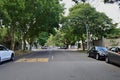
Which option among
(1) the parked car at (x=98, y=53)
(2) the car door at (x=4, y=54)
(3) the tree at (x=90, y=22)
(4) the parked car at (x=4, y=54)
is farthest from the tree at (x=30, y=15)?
(1) the parked car at (x=98, y=53)

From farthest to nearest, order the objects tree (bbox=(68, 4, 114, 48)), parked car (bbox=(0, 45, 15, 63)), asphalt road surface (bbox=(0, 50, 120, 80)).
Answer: tree (bbox=(68, 4, 114, 48)) < parked car (bbox=(0, 45, 15, 63)) < asphalt road surface (bbox=(0, 50, 120, 80))

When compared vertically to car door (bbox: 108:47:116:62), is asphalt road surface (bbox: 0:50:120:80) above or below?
below

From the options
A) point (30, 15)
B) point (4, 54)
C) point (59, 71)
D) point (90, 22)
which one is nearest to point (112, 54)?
point (59, 71)

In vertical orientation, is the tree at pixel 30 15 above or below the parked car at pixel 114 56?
above

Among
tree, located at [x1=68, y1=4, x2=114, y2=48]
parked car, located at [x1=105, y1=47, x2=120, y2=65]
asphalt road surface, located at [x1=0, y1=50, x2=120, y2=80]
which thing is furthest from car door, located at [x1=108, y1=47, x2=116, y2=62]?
tree, located at [x1=68, y1=4, x2=114, y2=48]

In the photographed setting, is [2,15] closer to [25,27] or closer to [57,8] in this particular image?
[57,8]

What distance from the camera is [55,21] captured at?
5056 centimetres

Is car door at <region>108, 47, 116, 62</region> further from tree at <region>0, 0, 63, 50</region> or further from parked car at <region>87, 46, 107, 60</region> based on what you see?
tree at <region>0, 0, 63, 50</region>

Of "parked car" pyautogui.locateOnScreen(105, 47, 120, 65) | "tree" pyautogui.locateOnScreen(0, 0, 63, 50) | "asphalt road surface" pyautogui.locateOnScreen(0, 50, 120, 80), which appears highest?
"tree" pyautogui.locateOnScreen(0, 0, 63, 50)

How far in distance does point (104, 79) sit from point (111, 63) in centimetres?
916

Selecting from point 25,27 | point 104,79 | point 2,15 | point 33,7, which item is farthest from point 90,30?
point 104,79

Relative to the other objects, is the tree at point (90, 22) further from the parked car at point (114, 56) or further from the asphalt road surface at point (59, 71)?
the asphalt road surface at point (59, 71)

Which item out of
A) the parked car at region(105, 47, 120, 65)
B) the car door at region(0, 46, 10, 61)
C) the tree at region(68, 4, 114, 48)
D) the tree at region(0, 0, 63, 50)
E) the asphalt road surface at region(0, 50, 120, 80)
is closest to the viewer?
the asphalt road surface at region(0, 50, 120, 80)

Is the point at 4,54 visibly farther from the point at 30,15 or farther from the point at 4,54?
the point at 30,15
